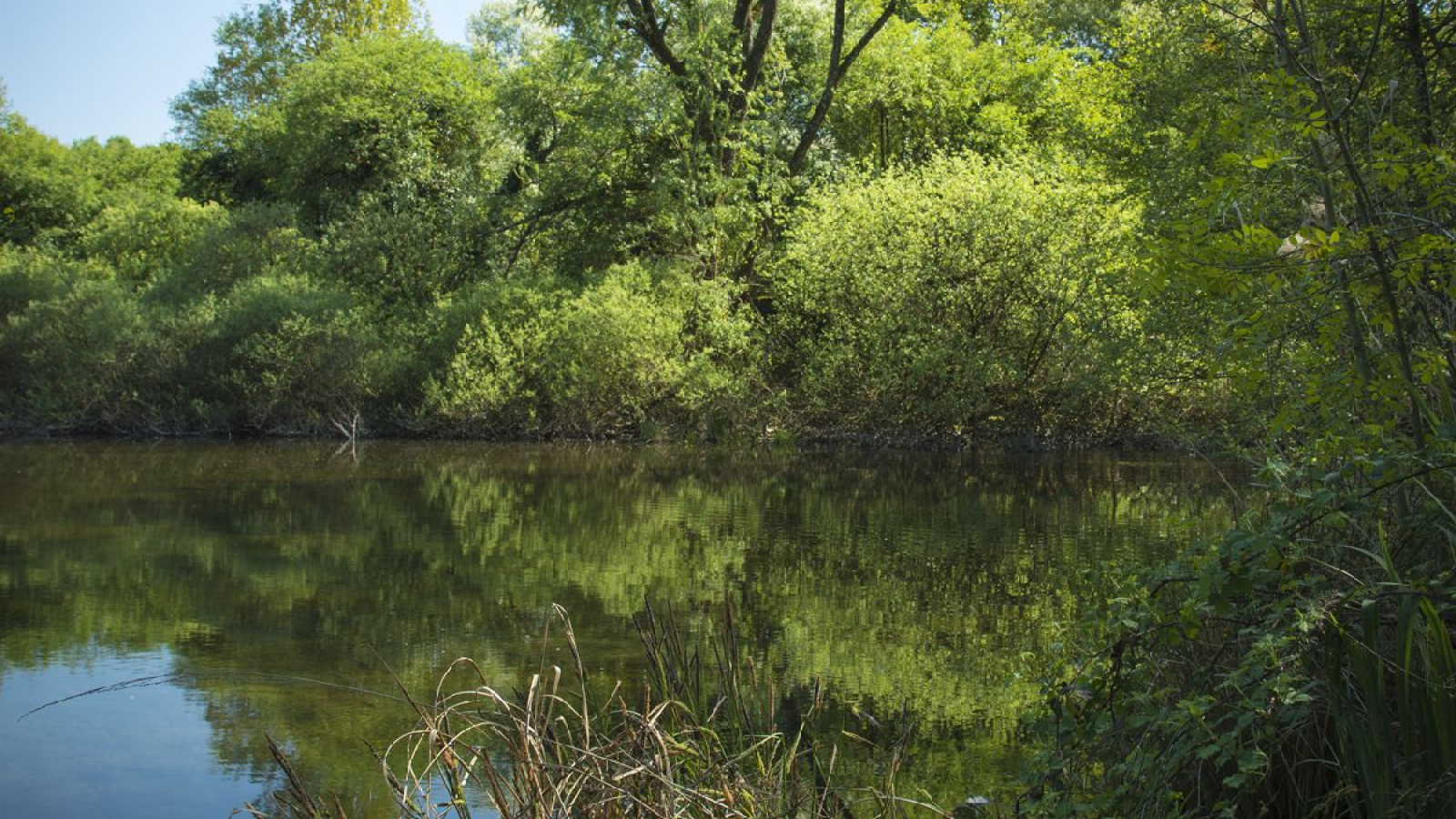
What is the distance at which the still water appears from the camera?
19.7 ft

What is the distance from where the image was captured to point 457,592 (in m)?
9.75

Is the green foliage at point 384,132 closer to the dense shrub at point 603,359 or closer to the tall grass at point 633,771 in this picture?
the dense shrub at point 603,359

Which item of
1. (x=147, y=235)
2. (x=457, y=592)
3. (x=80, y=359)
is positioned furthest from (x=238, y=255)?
(x=457, y=592)

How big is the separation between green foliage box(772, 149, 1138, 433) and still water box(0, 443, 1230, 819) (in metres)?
3.57

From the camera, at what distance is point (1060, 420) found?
77.1 ft

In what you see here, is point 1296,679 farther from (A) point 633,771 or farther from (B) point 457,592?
(B) point 457,592

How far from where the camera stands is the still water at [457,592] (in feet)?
19.7

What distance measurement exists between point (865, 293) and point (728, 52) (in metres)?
5.82

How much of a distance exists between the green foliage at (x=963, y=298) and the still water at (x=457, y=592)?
357 cm

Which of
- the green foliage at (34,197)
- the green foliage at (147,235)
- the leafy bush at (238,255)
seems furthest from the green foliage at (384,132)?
the green foliage at (34,197)

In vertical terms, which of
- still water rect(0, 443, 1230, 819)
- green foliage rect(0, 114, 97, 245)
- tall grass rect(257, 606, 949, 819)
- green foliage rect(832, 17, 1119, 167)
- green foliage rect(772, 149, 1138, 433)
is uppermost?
green foliage rect(832, 17, 1119, 167)

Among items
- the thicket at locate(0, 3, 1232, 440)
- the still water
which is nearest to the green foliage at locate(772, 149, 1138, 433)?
the thicket at locate(0, 3, 1232, 440)

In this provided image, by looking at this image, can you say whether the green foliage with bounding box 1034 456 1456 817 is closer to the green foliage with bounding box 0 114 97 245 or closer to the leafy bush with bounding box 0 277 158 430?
the leafy bush with bounding box 0 277 158 430

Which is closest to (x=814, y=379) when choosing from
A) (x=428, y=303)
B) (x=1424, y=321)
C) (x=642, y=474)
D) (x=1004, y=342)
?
(x=1004, y=342)
